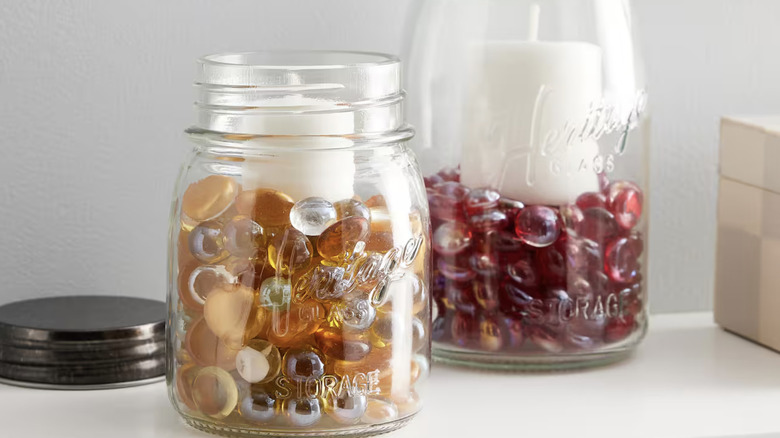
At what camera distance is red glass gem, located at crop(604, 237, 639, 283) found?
2.37ft

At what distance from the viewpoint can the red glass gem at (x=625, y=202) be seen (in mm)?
720

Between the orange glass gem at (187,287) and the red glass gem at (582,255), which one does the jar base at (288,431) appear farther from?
the red glass gem at (582,255)

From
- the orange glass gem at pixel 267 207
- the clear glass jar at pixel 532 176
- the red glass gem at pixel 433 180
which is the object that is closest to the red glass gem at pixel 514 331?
the clear glass jar at pixel 532 176

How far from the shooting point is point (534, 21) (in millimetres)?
724

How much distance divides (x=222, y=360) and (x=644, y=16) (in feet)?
1.59

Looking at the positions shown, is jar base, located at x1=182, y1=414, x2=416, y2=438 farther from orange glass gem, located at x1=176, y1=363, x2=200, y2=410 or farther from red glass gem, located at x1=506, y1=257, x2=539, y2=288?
red glass gem, located at x1=506, y1=257, x2=539, y2=288

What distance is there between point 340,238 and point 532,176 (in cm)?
18

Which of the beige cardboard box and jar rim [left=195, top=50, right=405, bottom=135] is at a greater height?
jar rim [left=195, top=50, right=405, bottom=135]

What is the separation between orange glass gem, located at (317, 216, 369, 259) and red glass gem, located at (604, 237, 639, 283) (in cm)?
22

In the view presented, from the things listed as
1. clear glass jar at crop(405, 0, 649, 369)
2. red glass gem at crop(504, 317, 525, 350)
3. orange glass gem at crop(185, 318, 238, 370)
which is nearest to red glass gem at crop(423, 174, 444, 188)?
clear glass jar at crop(405, 0, 649, 369)

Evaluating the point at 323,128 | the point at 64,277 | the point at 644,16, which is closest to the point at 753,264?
the point at 644,16

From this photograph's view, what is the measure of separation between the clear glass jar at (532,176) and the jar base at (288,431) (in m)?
0.15

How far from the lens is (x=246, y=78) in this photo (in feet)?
1.91

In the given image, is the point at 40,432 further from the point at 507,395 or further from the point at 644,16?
the point at 644,16
